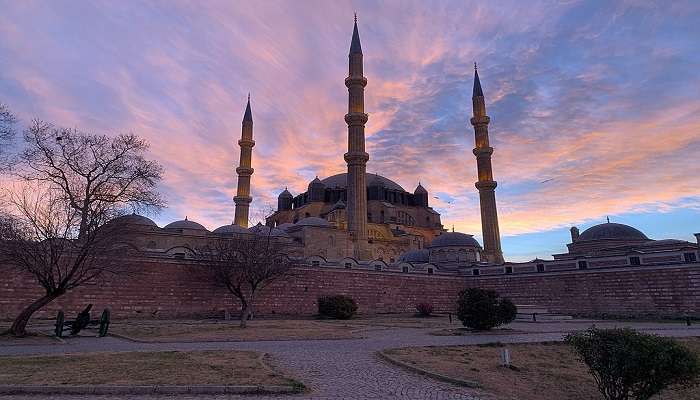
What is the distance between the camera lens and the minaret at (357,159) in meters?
37.7

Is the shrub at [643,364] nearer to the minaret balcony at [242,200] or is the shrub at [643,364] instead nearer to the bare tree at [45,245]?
the bare tree at [45,245]

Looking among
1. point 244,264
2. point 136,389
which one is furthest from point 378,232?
point 136,389

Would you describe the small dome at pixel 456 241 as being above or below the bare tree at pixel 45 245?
above

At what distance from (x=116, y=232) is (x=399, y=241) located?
35.8 m

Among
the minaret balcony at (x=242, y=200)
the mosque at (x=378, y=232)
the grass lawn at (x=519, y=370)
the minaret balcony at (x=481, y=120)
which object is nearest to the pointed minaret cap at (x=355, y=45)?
the mosque at (x=378, y=232)

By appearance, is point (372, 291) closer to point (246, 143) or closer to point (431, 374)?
point (431, 374)

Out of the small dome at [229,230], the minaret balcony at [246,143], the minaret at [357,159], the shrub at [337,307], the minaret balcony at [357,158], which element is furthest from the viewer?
the minaret balcony at [246,143]

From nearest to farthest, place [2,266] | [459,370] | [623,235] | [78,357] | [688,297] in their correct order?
[459,370] < [78,357] < [2,266] < [688,297] < [623,235]

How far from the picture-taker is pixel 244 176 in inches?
1843

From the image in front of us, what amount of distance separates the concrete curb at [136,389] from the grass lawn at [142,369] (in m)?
0.27

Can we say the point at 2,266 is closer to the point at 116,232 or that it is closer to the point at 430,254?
the point at 116,232

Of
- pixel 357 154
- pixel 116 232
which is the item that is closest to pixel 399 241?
pixel 357 154

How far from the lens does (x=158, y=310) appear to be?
2152 cm

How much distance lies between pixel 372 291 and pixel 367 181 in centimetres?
2938
